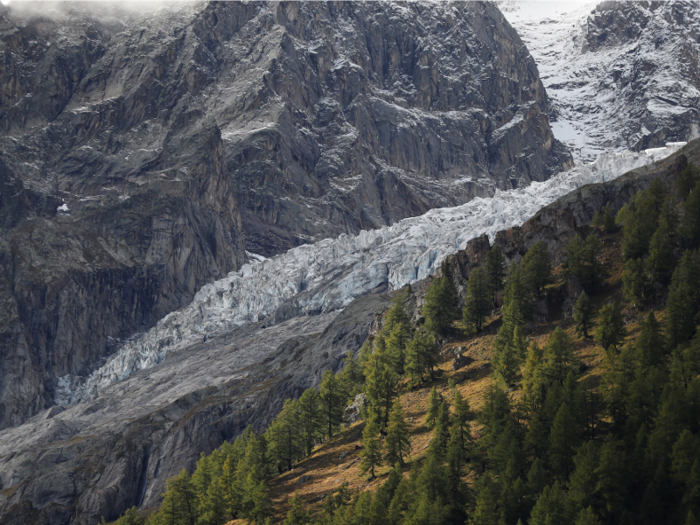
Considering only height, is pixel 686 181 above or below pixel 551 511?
above

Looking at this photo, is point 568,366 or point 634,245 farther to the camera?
point 634,245

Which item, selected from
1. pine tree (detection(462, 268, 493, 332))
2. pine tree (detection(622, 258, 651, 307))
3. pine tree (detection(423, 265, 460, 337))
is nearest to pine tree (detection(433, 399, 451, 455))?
pine tree (detection(622, 258, 651, 307))

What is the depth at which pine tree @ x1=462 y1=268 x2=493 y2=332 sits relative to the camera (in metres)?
86.9

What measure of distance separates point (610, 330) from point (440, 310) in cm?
2736

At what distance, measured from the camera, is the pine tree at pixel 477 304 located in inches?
3420

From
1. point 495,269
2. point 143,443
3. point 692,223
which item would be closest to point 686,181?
point 692,223

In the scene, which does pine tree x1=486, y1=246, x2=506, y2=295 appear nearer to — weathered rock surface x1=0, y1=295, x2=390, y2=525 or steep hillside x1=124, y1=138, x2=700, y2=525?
steep hillside x1=124, y1=138, x2=700, y2=525

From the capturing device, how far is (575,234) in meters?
93.2

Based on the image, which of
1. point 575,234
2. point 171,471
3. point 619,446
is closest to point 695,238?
point 575,234

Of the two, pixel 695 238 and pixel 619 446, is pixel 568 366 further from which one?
pixel 695 238

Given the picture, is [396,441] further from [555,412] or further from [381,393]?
[555,412]

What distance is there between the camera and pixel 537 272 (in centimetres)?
8469

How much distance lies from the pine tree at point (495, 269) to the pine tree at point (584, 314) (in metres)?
17.3

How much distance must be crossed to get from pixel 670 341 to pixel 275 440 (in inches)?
1621
